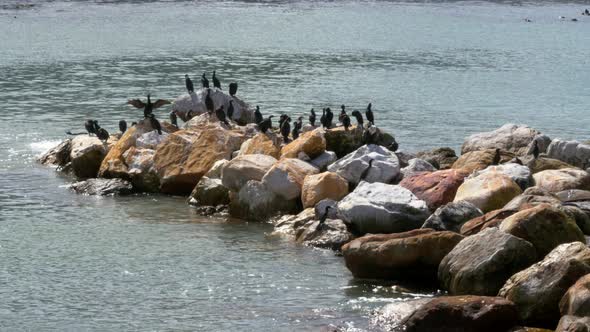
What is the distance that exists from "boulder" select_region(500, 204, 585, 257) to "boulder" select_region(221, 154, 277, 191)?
7781 millimetres

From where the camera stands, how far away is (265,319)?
17.5 meters

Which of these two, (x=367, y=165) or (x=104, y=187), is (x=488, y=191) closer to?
(x=367, y=165)

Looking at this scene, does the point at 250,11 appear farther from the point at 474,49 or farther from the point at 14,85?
the point at 14,85

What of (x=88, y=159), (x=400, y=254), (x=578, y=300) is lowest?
(x=88, y=159)

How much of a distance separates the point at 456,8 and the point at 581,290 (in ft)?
328

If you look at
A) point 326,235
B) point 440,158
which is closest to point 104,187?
point 326,235

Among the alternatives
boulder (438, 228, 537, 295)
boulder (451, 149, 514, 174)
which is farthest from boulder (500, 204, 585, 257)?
boulder (451, 149, 514, 174)

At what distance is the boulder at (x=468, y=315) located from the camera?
1583cm

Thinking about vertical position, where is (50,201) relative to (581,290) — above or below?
below

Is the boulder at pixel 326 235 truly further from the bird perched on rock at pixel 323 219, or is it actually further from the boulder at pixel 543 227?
the boulder at pixel 543 227

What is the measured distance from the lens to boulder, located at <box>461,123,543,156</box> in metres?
28.1

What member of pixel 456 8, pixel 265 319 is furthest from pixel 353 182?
pixel 456 8

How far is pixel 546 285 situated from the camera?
1638 centimetres

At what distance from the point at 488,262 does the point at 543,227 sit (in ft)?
5.44
